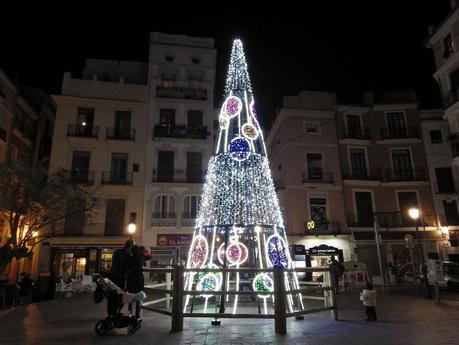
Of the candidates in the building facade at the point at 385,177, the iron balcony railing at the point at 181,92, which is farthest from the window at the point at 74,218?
the building facade at the point at 385,177

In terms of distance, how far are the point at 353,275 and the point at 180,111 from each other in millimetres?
16988

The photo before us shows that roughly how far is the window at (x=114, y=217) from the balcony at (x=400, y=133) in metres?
21.4

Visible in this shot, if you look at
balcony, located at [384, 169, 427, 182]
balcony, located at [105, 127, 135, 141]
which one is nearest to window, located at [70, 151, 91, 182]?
balcony, located at [105, 127, 135, 141]

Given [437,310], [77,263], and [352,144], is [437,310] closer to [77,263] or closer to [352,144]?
[352,144]

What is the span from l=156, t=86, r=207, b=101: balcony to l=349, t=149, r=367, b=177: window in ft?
42.4

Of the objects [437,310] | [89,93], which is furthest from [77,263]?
[437,310]

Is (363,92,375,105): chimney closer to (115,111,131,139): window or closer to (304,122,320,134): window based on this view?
(304,122,320,134): window

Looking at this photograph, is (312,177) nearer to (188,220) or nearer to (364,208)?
(364,208)

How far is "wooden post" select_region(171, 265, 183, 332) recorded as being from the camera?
A: 7.06 meters

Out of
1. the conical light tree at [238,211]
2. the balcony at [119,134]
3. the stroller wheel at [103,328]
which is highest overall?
the balcony at [119,134]

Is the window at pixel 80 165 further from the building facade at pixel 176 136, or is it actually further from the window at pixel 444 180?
the window at pixel 444 180

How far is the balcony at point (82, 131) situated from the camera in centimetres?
2569

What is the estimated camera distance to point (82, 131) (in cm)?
2612

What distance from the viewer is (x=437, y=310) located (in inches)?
430
